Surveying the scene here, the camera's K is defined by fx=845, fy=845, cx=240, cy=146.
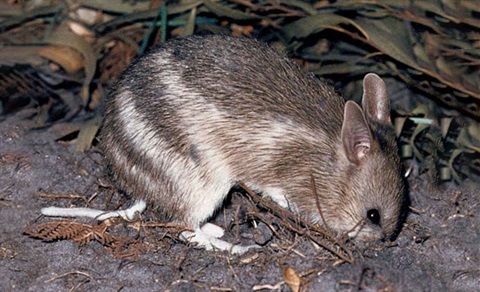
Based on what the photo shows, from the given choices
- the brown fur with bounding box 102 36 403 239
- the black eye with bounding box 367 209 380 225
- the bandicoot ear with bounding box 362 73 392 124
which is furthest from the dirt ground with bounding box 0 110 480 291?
the bandicoot ear with bounding box 362 73 392 124

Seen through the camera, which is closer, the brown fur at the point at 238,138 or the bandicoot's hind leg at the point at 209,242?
the brown fur at the point at 238,138

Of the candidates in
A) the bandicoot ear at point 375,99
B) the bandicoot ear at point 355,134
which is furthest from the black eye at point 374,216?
the bandicoot ear at point 375,99

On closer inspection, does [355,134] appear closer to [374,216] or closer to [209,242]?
[374,216]

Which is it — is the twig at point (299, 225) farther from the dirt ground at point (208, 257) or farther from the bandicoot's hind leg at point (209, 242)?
the bandicoot's hind leg at point (209, 242)

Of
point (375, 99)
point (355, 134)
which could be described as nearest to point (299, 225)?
point (355, 134)

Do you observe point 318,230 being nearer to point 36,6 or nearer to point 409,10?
point 409,10

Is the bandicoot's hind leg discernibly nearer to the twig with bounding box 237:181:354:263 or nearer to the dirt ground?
the dirt ground
